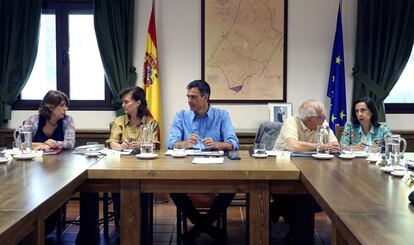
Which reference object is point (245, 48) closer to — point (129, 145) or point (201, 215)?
point (129, 145)

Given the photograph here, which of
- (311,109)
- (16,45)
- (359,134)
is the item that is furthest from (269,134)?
(16,45)

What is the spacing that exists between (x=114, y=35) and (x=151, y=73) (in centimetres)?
54

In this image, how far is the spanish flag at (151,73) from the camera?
419 cm

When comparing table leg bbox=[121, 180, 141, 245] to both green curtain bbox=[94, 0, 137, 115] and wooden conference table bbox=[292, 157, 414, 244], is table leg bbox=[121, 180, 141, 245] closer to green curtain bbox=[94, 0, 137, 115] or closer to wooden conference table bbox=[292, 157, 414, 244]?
wooden conference table bbox=[292, 157, 414, 244]

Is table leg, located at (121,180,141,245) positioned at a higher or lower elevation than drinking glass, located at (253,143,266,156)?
lower

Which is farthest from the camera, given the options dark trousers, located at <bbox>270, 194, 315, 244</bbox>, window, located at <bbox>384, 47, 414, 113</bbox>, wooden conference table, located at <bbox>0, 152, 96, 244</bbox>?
window, located at <bbox>384, 47, 414, 113</bbox>

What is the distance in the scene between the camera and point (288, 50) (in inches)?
170

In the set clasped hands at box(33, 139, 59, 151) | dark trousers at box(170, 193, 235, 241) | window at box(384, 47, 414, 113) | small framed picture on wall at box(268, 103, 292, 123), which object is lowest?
dark trousers at box(170, 193, 235, 241)

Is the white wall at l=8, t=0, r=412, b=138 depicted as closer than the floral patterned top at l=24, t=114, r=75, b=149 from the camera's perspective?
No

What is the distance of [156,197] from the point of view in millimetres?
4250

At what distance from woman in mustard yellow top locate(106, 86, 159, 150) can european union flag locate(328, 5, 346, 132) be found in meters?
1.95

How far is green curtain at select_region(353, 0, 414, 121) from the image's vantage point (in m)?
4.16

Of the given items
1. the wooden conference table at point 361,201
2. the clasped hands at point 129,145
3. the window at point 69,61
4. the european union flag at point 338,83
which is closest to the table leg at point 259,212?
the wooden conference table at point 361,201

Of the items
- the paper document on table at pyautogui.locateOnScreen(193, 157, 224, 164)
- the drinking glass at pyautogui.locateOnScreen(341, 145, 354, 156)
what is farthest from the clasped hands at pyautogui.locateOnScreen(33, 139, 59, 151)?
the drinking glass at pyautogui.locateOnScreen(341, 145, 354, 156)
